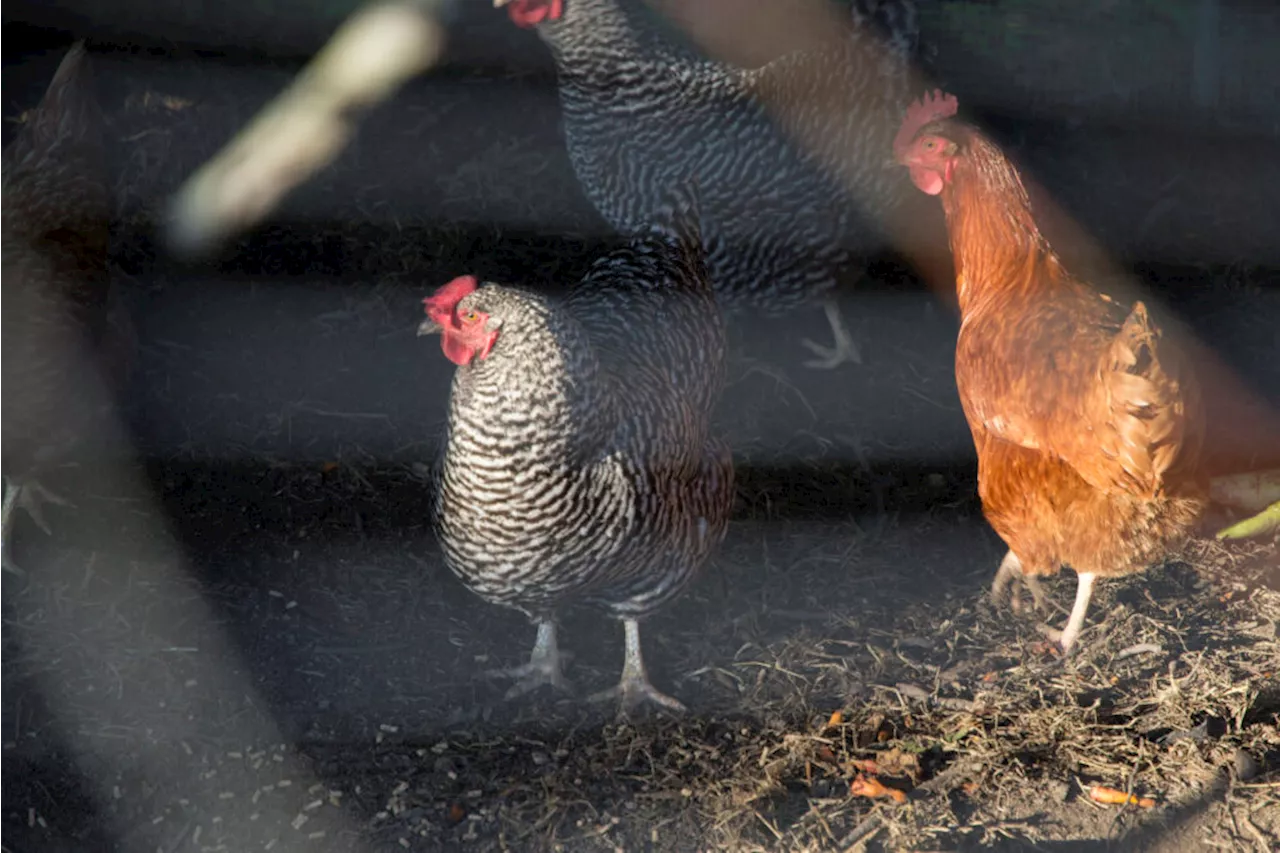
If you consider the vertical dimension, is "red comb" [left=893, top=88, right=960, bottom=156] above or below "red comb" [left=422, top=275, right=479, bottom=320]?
above

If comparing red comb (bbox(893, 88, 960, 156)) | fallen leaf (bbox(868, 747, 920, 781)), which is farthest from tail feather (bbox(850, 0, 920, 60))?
fallen leaf (bbox(868, 747, 920, 781))

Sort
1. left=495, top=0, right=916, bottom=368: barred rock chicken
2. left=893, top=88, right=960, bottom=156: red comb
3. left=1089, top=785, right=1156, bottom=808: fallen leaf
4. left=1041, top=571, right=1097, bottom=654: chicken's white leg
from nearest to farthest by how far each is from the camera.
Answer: left=1089, top=785, right=1156, bottom=808: fallen leaf, left=1041, top=571, right=1097, bottom=654: chicken's white leg, left=893, top=88, right=960, bottom=156: red comb, left=495, top=0, right=916, bottom=368: barred rock chicken

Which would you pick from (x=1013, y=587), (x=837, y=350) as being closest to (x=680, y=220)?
(x=837, y=350)

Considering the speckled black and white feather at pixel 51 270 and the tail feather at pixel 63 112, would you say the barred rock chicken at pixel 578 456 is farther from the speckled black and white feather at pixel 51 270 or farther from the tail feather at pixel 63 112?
the tail feather at pixel 63 112

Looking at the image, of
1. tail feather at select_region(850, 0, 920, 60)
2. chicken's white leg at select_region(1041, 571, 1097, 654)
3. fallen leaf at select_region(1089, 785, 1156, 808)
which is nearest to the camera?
fallen leaf at select_region(1089, 785, 1156, 808)

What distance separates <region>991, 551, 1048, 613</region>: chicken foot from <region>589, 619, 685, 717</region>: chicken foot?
779 millimetres

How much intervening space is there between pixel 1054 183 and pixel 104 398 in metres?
2.79

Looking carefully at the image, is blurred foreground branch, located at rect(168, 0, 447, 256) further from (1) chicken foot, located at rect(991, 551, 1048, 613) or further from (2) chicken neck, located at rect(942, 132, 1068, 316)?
(1) chicken foot, located at rect(991, 551, 1048, 613)

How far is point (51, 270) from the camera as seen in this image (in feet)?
8.50

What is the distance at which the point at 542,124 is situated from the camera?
3.89 meters

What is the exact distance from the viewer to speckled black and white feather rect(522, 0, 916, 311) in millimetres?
3021

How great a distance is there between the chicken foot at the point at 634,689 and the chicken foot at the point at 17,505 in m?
1.32

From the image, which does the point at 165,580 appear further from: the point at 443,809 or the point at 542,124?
the point at 542,124

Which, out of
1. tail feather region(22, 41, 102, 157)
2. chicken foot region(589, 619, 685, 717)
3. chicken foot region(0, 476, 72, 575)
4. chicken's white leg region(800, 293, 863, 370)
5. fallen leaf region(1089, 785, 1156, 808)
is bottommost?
fallen leaf region(1089, 785, 1156, 808)
